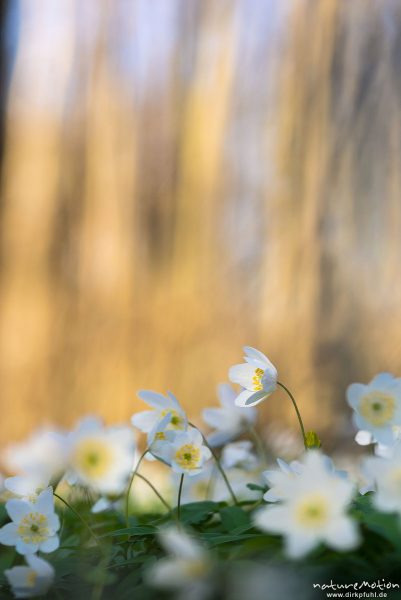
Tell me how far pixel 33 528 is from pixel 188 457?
172 mm

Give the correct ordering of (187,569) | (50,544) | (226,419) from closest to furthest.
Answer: (187,569)
(50,544)
(226,419)

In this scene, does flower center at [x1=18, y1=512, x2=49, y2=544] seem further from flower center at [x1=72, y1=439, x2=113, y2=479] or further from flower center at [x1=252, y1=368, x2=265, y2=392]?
flower center at [x1=252, y1=368, x2=265, y2=392]

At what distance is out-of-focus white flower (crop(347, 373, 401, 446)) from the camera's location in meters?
0.67

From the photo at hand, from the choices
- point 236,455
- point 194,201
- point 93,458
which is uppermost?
point 194,201

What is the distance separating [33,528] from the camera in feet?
2.25

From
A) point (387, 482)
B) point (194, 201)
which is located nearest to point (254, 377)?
point (387, 482)

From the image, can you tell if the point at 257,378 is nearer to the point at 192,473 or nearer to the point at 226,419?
the point at 192,473

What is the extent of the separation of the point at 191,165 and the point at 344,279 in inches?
29.6

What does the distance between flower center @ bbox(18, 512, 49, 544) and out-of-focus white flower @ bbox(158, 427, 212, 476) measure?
13 cm

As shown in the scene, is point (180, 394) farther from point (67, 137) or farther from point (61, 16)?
point (61, 16)

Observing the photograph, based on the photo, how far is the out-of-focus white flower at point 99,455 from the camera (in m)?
0.71

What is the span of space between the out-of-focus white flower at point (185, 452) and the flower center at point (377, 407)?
18cm

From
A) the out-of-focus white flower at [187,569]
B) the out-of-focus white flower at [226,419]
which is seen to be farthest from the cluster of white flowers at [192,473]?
the out-of-focus white flower at [226,419]

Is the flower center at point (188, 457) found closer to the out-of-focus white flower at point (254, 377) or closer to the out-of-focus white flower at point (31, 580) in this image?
the out-of-focus white flower at point (254, 377)
